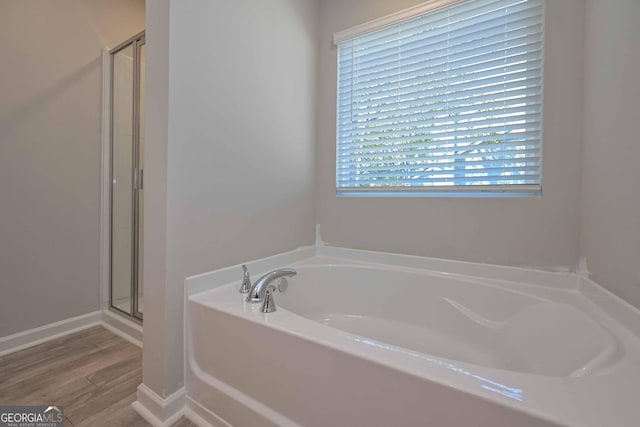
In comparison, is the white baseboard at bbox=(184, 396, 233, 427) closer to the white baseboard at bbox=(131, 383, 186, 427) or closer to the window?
the white baseboard at bbox=(131, 383, 186, 427)

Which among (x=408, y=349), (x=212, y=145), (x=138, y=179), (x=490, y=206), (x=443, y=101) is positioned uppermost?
(x=443, y=101)

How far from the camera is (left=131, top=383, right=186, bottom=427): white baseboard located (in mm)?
1154

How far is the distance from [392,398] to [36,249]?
7.65 feet

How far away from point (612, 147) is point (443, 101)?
2.65 ft

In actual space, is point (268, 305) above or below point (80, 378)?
above

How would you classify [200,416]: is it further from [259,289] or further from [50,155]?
[50,155]

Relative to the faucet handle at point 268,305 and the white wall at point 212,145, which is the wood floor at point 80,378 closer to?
the white wall at point 212,145

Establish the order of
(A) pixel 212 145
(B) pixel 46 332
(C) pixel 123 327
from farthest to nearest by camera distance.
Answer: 1. (C) pixel 123 327
2. (B) pixel 46 332
3. (A) pixel 212 145

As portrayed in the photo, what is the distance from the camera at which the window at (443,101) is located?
142 centimetres

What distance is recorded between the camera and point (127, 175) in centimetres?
209

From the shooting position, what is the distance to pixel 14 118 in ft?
5.56

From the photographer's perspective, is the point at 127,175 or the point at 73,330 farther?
the point at 127,175

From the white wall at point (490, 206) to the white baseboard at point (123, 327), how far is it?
144cm

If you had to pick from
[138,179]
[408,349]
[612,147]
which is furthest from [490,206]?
[138,179]
